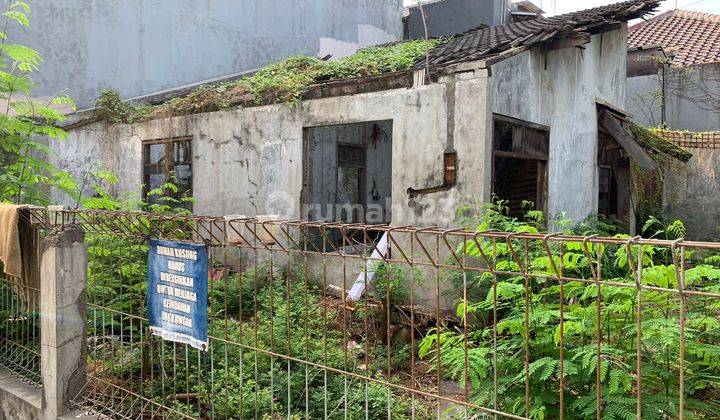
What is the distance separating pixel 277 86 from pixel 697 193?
34.1 feet

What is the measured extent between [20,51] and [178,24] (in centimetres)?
889

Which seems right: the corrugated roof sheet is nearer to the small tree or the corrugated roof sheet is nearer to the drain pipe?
the drain pipe

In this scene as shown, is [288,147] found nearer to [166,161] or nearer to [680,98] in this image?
[166,161]

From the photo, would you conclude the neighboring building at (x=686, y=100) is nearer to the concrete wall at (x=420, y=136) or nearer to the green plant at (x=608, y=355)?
the concrete wall at (x=420, y=136)

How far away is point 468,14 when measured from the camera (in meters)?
15.0

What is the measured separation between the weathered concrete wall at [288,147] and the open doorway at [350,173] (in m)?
1.91

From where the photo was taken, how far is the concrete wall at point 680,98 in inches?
563

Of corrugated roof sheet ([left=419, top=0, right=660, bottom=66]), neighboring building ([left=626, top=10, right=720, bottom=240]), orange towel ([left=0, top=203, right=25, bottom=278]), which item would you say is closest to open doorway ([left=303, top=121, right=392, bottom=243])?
corrugated roof sheet ([left=419, top=0, right=660, bottom=66])

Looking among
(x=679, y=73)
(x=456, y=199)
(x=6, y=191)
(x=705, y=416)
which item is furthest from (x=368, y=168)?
(x=705, y=416)

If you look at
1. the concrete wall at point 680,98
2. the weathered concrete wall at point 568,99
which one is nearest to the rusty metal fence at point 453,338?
the weathered concrete wall at point 568,99

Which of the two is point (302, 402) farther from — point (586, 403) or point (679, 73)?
point (679, 73)

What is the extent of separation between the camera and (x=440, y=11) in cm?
1556

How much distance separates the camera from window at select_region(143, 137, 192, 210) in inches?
398

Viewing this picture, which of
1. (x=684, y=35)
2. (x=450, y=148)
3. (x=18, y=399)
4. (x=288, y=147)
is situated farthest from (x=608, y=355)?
(x=684, y=35)
